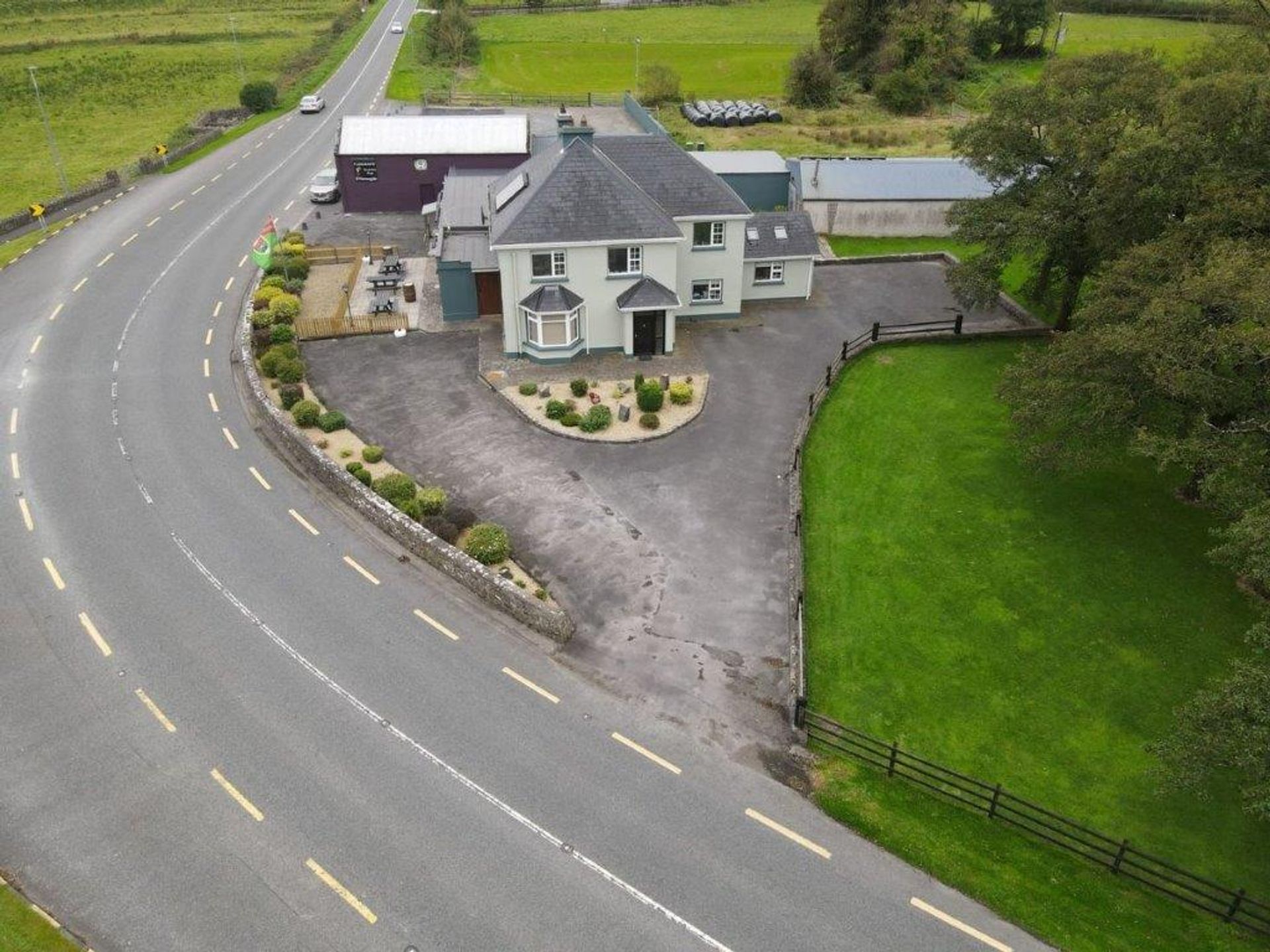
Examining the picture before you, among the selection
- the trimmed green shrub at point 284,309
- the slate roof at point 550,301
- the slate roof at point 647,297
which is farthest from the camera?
the trimmed green shrub at point 284,309

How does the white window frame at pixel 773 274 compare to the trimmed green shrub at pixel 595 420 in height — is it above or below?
above

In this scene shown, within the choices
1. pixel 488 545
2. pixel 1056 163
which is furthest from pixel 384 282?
pixel 1056 163

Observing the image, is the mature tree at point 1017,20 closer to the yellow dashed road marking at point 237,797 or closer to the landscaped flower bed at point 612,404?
the landscaped flower bed at point 612,404

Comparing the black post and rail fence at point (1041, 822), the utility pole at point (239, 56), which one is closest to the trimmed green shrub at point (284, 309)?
the black post and rail fence at point (1041, 822)

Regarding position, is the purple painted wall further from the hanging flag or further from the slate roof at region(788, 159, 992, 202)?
the slate roof at region(788, 159, 992, 202)

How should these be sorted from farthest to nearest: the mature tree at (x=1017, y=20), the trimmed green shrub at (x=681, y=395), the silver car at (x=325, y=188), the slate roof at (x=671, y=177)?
1. the mature tree at (x=1017, y=20)
2. the silver car at (x=325, y=188)
3. the slate roof at (x=671, y=177)
4. the trimmed green shrub at (x=681, y=395)
